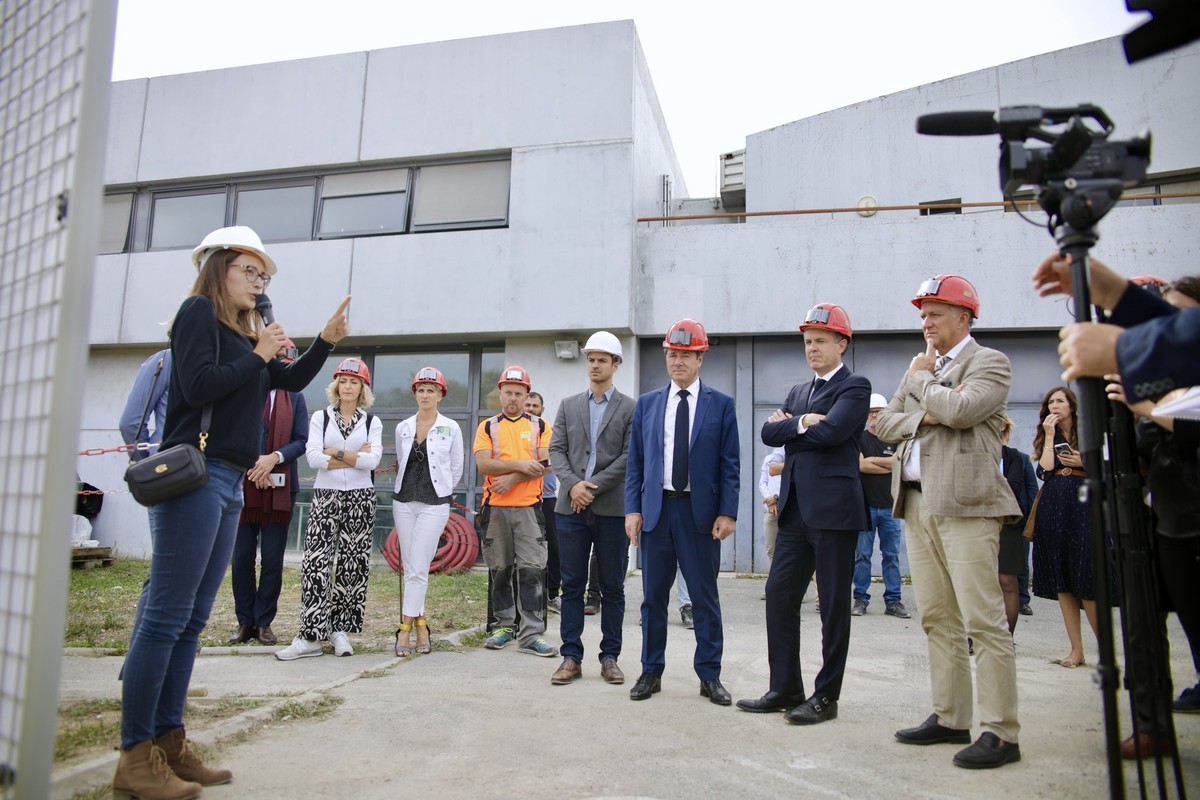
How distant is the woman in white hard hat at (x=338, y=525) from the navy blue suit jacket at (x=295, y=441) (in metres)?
0.17

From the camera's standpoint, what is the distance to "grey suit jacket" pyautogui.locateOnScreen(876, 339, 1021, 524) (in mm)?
3600

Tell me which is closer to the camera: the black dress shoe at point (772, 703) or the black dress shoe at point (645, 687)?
the black dress shoe at point (772, 703)

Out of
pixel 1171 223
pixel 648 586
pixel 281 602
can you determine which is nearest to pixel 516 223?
pixel 281 602

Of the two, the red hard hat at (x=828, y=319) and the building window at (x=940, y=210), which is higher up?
the building window at (x=940, y=210)

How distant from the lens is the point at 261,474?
602cm

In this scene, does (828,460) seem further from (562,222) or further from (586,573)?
(562,222)

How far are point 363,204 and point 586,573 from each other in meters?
9.52

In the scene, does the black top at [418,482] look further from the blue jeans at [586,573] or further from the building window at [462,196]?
the building window at [462,196]

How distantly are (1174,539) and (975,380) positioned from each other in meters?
1.01

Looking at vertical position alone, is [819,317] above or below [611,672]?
above

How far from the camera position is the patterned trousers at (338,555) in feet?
19.2

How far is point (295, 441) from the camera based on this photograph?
632 cm

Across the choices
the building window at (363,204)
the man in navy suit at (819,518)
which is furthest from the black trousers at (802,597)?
the building window at (363,204)

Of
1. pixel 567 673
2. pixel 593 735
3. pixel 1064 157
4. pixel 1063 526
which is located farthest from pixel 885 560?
pixel 1064 157
